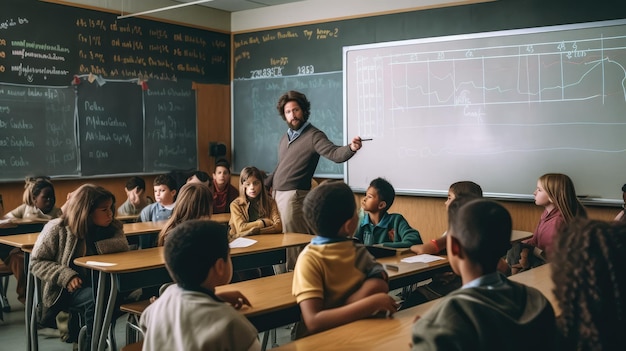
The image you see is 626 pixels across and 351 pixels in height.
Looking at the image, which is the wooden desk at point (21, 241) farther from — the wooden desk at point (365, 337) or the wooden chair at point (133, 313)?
the wooden desk at point (365, 337)

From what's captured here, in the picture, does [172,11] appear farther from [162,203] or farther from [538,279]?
[538,279]

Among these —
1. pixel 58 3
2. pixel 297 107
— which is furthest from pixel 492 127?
pixel 58 3

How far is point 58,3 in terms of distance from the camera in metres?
6.31

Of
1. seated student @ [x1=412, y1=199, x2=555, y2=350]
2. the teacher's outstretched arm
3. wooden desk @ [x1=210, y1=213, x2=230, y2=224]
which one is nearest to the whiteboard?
wooden desk @ [x1=210, y1=213, x2=230, y2=224]

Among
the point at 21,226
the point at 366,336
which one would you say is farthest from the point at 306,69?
the point at 366,336

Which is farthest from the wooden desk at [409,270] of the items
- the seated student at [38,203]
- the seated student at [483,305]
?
the seated student at [38,203]

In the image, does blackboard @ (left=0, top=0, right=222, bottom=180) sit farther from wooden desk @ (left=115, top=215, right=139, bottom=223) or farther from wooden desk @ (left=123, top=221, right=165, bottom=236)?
wooden desk @ (left=123, top=221, right=165, bottom=236)

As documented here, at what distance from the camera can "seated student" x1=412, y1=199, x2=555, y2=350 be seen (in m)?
1.54

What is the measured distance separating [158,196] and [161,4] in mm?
2859

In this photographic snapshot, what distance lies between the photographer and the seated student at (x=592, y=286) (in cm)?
152

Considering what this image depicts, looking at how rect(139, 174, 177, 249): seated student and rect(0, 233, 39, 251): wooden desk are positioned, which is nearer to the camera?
rect(0, 233, 39, 251): wooden desk

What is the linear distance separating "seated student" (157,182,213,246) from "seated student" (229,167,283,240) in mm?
683

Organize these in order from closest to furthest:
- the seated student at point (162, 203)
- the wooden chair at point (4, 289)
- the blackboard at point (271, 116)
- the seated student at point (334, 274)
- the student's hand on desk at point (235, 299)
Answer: the seated student at point (334, 274)
the student's hand on desk at point (235, 299)
the wooden chair at point (4, 289)
the seated student at point (162, 203)
the blackboard at point (271, 116)

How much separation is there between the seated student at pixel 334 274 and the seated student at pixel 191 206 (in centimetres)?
172
